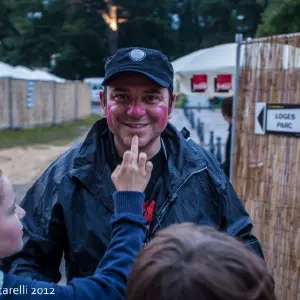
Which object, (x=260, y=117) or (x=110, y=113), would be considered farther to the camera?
(x=260, y=117)

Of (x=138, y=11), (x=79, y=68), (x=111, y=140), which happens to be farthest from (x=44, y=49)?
(x=111, y=140)

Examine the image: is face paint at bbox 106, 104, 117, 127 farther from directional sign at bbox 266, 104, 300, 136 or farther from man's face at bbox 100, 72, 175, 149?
directional sign at bbox 266, 104, 300, 136

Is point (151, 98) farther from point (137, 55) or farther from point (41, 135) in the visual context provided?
point (41, 135)

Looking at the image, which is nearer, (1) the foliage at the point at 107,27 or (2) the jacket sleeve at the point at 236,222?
(2) the jacket sleeve at the point at 236,222

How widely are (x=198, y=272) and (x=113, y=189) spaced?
86cm

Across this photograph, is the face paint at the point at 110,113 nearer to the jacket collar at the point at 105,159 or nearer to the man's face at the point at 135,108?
the man's face at the point at 135,108

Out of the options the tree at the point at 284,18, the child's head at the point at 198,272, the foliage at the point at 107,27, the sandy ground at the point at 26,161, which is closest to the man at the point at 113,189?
the child's head at the point at 198,272

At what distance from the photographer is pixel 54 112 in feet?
70.9

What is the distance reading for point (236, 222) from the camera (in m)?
1.97

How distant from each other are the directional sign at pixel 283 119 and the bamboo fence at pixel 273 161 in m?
0.05

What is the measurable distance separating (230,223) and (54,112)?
2042 cm

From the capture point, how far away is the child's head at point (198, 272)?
105cm

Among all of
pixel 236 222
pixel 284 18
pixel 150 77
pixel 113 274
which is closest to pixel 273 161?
pixel 236 222

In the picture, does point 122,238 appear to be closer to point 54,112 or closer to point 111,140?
point 111,140
